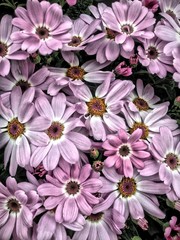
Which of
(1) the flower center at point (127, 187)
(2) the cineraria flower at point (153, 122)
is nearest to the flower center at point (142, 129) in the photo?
(2) the cineraria flower at point (153, 122)

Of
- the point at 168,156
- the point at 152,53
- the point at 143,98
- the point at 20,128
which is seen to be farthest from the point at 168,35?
the point at 20,128

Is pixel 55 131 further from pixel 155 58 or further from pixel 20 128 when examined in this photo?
pixel 155 58

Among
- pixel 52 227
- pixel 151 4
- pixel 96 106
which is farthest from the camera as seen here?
pixel 151 4

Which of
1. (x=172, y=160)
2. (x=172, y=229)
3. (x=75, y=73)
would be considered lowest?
(x=172, y=229)

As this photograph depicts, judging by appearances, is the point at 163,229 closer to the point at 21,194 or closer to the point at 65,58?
the point at 21,194

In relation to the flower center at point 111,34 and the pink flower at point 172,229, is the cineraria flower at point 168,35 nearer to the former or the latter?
the flower center at point 111,34

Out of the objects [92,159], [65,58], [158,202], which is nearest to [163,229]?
[158,202]
